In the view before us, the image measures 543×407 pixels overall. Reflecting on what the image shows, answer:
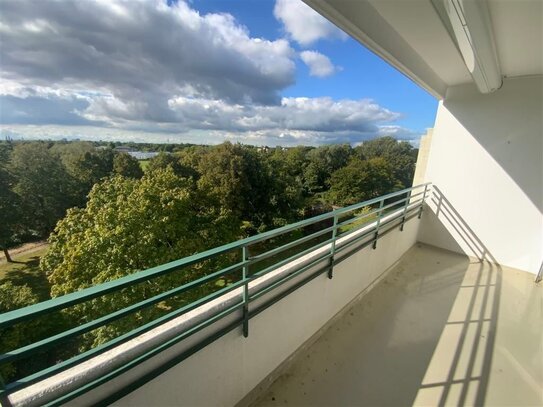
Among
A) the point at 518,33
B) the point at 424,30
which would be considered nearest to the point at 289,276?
the point at 424,30

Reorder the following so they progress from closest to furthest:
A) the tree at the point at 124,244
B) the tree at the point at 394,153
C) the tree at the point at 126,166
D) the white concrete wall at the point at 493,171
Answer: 1. the white concrete wall at the point at 493,171
2. the tree at the point at 124,244
3. the tree at the point at 126,166
4. the tree at the point at 394,153

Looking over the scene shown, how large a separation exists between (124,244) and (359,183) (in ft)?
67.7

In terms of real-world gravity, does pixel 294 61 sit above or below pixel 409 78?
above

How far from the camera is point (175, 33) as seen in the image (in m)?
4.24

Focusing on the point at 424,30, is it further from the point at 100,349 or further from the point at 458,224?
the point at 458,224

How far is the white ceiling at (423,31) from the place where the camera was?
1.42 m

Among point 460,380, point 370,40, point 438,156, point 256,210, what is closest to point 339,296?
point 460,380

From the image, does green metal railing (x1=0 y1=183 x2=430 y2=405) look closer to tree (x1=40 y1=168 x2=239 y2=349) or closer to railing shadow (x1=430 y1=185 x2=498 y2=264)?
railing shadow (x1=430 y1=185 x2=498 y2=264)

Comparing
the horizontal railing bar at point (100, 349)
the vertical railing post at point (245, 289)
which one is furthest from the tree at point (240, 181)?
the horizontal railing bar at point (100, 349)

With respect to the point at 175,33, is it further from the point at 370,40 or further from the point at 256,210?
the point at 256,210

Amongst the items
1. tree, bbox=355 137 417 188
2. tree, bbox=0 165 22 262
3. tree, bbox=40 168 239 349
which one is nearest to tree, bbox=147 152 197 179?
tree, bbox=0 165 22 262

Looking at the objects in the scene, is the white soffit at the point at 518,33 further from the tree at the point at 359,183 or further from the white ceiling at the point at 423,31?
the tree at the point at 359,183

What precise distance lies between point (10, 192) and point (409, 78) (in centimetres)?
1705

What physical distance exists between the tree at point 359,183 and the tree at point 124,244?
16.4m
